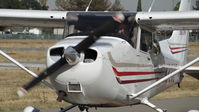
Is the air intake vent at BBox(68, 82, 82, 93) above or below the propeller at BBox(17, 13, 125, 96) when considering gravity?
below

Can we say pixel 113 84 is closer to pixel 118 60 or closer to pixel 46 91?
pixel 118 60

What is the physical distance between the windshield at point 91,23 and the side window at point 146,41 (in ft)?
1.57

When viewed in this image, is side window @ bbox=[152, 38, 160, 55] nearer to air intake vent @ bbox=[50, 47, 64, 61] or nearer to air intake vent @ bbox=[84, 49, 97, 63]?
air intake vent @ bbox=[84, 49, 97, 63]

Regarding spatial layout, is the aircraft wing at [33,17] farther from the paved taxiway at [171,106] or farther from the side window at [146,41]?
the paved taxiway at [171,106]

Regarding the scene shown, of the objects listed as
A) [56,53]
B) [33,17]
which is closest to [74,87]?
[56,53]

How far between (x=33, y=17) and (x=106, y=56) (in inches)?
112

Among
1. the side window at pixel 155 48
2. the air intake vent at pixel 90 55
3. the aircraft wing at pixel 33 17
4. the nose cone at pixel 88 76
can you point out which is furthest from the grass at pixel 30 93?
the air intake vent at pixel 90 55

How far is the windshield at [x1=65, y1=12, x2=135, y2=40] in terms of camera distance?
7.77 meters

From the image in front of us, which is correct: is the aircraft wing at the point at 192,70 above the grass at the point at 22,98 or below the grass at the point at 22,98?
above

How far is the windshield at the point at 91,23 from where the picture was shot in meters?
7.77

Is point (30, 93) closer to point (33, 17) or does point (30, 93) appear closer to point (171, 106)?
point (171, 106)

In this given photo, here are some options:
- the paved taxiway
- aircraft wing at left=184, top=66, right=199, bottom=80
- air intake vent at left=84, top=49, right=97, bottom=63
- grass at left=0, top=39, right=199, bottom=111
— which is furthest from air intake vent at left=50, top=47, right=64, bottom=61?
grass at left=0, top=39, right=199, bottom=111

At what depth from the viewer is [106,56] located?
7.02 metres

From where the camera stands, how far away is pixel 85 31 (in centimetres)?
771
